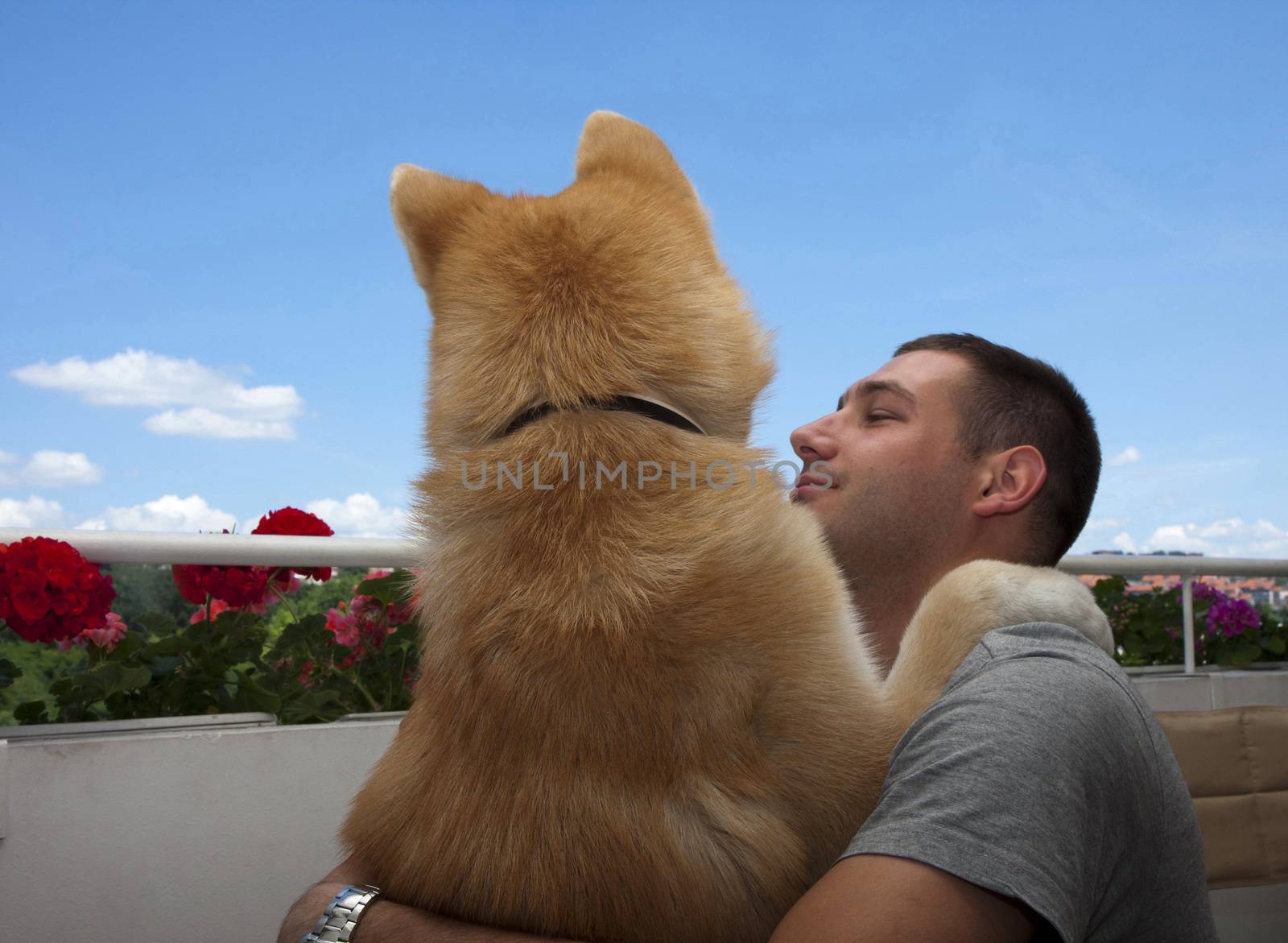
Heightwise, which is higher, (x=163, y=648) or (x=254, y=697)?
(x=163, y=648)

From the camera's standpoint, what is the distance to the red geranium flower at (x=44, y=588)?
100 inches

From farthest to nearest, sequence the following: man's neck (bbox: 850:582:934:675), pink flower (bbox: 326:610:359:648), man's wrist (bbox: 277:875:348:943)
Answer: pink flower (bbox: 326:610:359:648), man's neck (bbox: 850:582:934:675), man's wrist (bbox: 277:875:348:943)

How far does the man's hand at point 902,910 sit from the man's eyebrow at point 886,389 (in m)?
1.13

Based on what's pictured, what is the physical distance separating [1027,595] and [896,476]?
461 millimetres

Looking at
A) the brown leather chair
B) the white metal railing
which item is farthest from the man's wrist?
the brown leather chair

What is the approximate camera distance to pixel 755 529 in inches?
60.5

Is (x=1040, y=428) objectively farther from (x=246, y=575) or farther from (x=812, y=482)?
(x=246, y=575)

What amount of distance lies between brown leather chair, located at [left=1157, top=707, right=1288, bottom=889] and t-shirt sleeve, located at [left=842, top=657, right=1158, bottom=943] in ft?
5.94

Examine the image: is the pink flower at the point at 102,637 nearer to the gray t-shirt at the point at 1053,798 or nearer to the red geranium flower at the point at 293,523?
the red geranium flower at the point at 293,523

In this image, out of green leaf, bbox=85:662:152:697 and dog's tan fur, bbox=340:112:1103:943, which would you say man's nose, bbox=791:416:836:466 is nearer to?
dog's tan fur, bbox=340:112:1103:943

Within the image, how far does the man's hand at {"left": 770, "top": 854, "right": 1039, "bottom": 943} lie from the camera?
1.16 m

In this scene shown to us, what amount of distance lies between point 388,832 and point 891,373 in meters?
1.39

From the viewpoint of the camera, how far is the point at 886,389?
2.13 metres

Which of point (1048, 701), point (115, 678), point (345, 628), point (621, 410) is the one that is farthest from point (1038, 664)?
point (115, 678)
